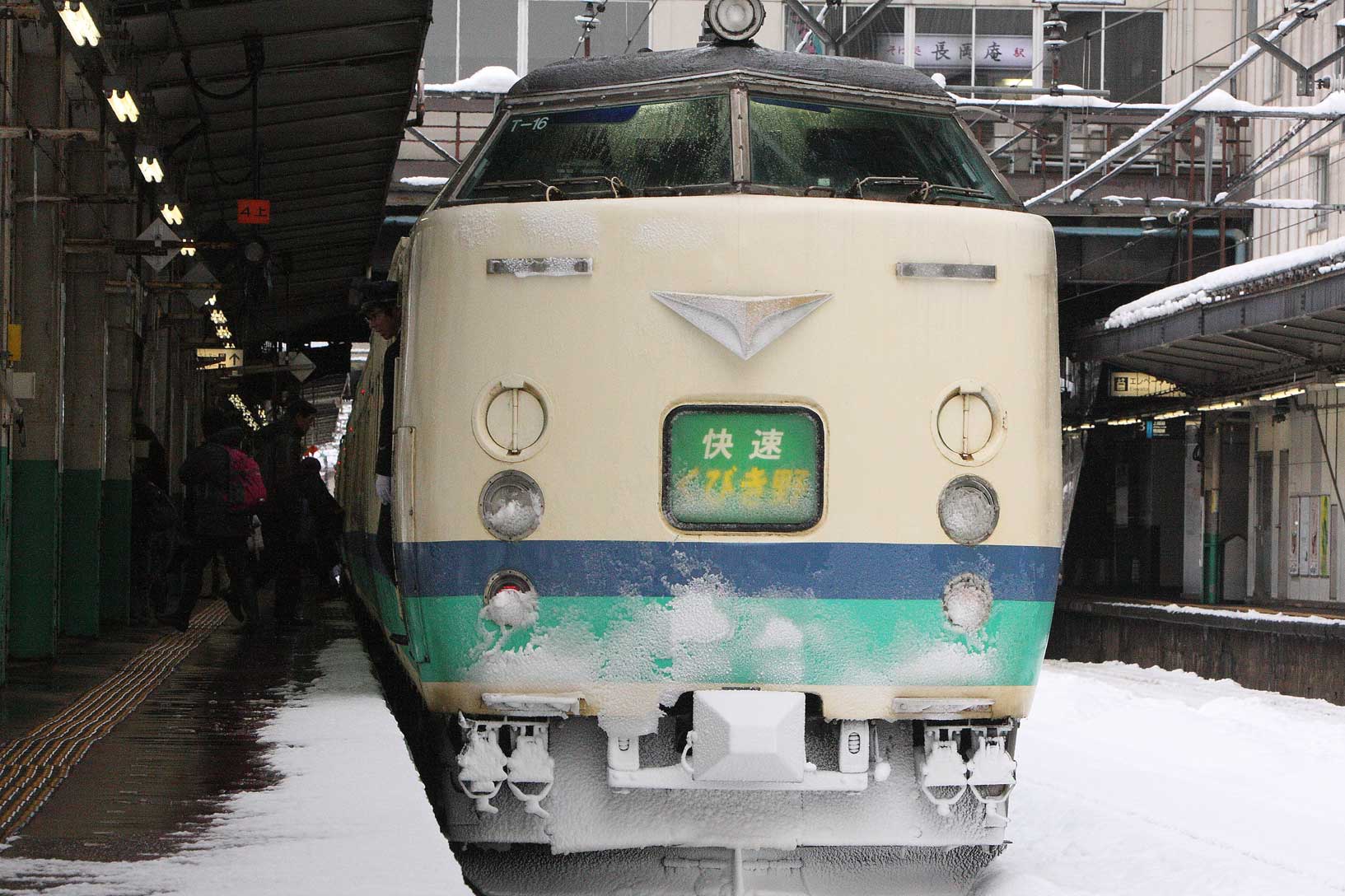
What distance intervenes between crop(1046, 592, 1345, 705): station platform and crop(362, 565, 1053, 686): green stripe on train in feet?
40.3

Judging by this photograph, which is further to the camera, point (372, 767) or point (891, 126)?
point (891, 126)

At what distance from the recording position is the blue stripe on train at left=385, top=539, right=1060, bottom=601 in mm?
5742

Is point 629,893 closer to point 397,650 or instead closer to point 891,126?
point 397,650

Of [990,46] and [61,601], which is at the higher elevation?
[990,46]

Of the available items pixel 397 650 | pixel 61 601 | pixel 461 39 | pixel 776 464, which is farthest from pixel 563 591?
pixel 461 39

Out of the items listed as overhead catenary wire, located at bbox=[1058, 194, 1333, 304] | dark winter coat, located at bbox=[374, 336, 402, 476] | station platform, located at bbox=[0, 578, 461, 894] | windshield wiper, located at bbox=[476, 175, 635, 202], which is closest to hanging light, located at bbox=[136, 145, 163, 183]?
station platform, located at bbox=[0, 578, 461, 894]

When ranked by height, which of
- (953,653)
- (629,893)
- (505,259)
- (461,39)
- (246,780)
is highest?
(461,39)

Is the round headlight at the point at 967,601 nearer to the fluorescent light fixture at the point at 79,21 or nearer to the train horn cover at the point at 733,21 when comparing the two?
the train horn cover at the point at 733,21

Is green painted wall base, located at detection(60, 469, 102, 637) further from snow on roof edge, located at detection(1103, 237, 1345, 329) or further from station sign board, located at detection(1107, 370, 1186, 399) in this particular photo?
station sign board, located at detection(1107, 370, 1186, 399)

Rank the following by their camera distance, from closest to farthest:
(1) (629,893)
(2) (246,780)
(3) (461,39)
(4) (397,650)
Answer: (2) (246,780), (1) (629,893), (4) (397,650), (3) (461,39)

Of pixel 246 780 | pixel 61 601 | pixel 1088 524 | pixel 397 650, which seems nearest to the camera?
pixel 246 780

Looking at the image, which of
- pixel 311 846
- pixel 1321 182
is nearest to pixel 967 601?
pixel 311 846

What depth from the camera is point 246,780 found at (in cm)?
569

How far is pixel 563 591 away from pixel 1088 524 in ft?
106
